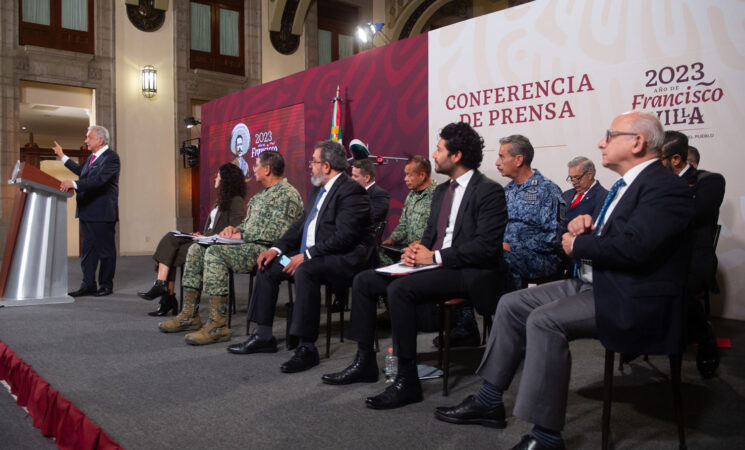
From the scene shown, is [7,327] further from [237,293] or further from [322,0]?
[322,0]

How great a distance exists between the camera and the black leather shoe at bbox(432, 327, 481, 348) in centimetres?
340

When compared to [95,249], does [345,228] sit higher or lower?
higher

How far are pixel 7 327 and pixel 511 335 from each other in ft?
11.2

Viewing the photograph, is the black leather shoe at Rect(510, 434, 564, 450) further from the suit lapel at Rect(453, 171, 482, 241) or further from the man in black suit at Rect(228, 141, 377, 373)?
the man in black suit at Rect(228, 141, 377, 373)

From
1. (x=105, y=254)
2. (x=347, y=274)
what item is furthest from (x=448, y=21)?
(x=347, y=274)

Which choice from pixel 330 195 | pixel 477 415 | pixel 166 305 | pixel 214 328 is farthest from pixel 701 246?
pixel 166 305

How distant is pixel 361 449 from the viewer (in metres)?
1.88

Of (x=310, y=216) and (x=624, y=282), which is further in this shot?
(x=310, y=216)

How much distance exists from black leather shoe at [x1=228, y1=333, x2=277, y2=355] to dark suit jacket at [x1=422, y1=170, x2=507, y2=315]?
4.22 feet

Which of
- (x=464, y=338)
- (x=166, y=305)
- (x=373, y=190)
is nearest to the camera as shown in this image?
(x=464, y=338)

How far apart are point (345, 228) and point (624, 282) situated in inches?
59.9

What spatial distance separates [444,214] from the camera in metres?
2.64

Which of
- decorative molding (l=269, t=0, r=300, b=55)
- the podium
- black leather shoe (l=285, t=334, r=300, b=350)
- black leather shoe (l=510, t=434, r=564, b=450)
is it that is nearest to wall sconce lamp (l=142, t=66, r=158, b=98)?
decorative molding (l=269, t=0, r=300, b=55)

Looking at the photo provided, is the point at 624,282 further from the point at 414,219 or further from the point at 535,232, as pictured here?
the point at 414,219
